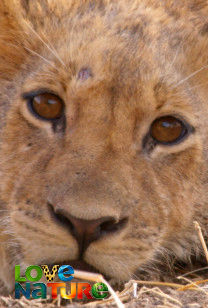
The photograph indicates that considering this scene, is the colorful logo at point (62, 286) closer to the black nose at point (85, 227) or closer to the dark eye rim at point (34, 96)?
the black nose at point (85, 227)

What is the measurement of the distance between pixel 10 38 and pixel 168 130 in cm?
112

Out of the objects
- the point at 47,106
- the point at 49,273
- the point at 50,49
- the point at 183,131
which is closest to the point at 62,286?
the point at 49,273

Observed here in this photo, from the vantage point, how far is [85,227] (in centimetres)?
296

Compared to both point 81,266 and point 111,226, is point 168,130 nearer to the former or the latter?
point 111,226

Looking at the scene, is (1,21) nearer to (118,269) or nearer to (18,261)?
(18,261)

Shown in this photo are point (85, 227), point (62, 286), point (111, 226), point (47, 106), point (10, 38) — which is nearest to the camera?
point (85, 227)

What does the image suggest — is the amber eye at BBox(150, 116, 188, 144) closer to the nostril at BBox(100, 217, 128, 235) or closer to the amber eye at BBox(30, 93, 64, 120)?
the amber eye at BBox(30, 93, 64, 120)

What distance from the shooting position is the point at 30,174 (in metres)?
3.41

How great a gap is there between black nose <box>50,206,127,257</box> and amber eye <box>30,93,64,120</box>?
27.5 inches

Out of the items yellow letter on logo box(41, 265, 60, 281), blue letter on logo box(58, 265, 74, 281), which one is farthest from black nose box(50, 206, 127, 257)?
yellow letter on logo box(41, 265, 60, 281)

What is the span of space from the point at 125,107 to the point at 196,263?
1.20m

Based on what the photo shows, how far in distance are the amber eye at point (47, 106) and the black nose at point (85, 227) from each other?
70cm

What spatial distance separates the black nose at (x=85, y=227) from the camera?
296cm

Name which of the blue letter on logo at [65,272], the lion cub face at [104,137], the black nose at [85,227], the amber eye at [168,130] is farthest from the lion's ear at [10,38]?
the blue letter on logo at [65,272]
